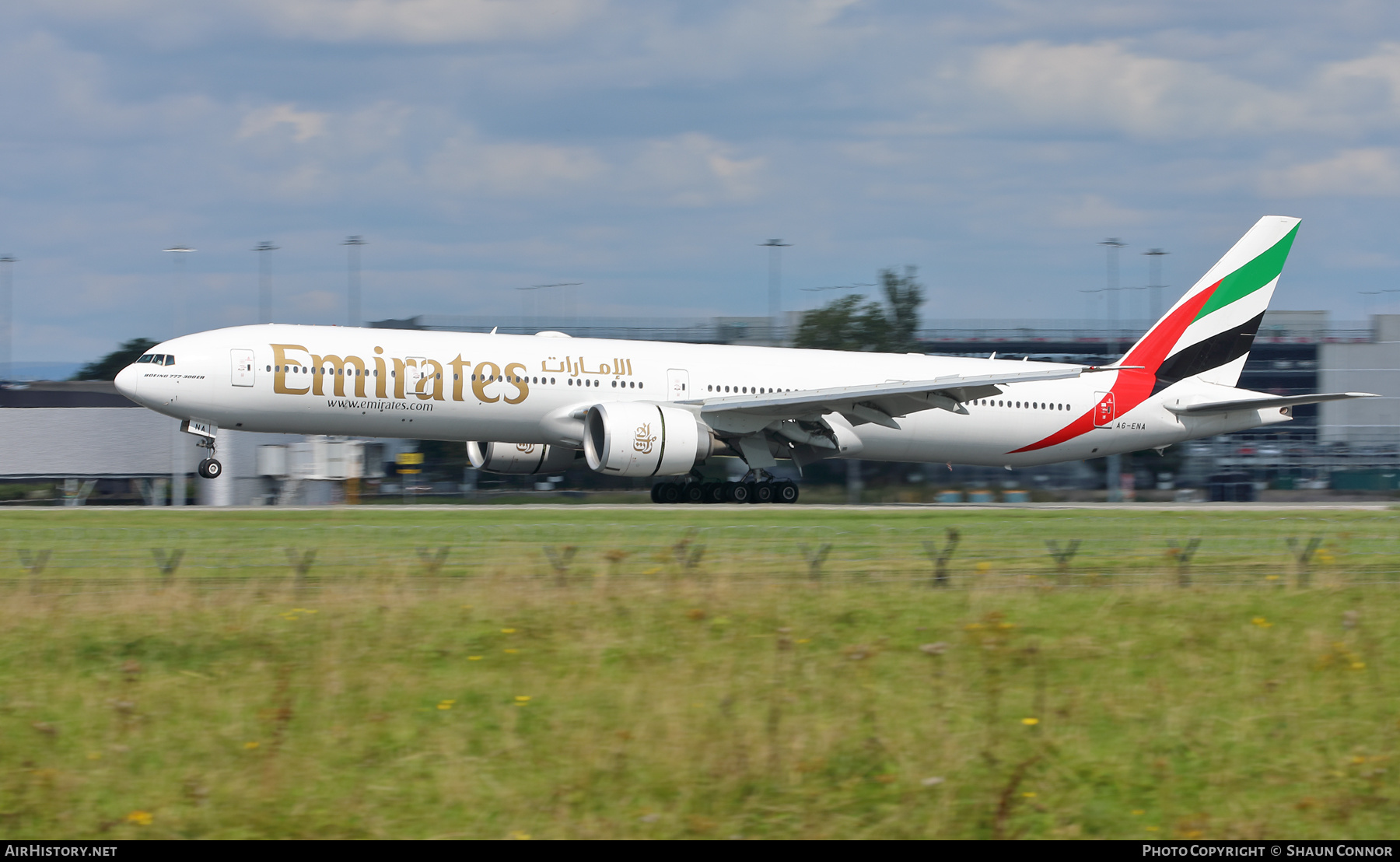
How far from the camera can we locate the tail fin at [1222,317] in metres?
35.0

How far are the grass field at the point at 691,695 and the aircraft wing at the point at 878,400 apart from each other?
45.3 ft

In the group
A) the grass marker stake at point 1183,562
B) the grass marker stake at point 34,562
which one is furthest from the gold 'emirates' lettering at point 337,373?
the grass marker stake at point 1183,562

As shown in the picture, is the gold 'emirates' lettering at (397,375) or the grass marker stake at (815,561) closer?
the grass marker stake at (815,561)

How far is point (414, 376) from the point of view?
2872 centimetres

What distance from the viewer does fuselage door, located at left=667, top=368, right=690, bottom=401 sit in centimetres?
3114

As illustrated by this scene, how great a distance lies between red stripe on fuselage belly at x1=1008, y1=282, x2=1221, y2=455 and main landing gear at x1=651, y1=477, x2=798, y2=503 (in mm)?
7153

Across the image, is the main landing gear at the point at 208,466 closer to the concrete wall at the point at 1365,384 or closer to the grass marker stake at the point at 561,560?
the grass marker stake at the point at 561,560

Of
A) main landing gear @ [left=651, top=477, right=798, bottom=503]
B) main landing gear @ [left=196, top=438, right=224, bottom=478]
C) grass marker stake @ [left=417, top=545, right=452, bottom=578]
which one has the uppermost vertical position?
main landing gear @ [left=196, top=438, right=224, bottom=478]

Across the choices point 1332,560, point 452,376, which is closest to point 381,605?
point 1332,560

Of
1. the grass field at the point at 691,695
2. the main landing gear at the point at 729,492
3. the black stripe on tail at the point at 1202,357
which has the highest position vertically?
the black stripe on tail at the point at 1202,357

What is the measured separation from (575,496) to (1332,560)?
22.4 meters

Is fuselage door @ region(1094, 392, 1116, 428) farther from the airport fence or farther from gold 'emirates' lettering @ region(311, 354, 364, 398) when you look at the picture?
gold 'emirates' lettering @ region(311, 354, 364, 398)

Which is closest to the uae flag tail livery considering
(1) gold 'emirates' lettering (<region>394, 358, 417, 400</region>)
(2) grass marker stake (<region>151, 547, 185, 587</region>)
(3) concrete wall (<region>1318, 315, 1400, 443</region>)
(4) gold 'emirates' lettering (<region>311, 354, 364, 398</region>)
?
(1) gold 'emirates' lettering (<region>394, 358, 417, 400</region>)

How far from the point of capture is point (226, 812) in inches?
334
